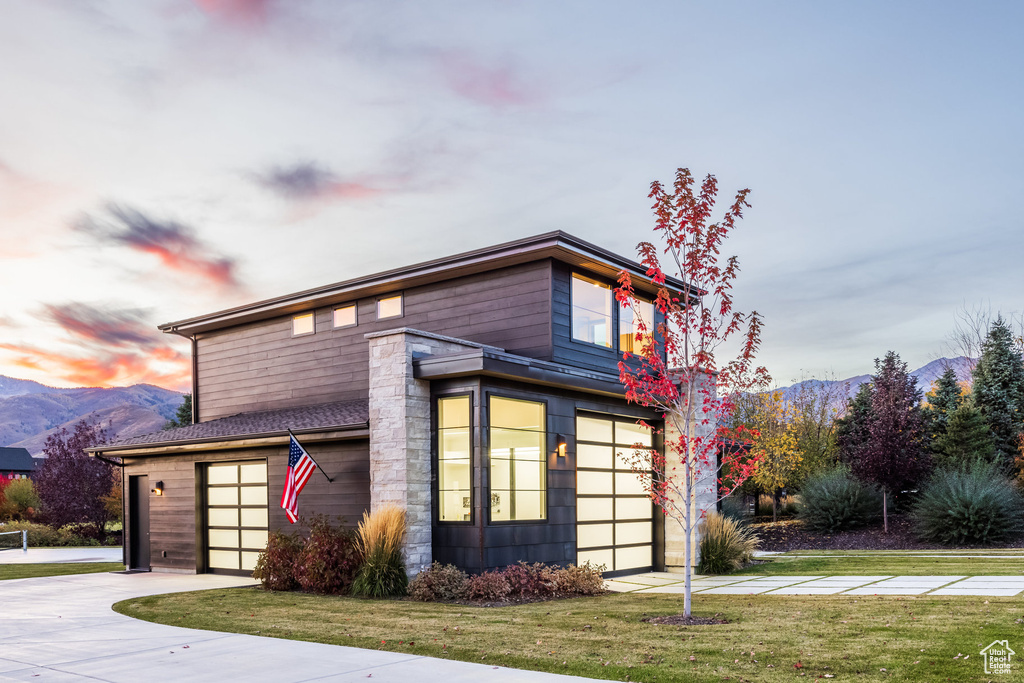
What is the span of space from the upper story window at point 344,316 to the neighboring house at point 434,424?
0.05m

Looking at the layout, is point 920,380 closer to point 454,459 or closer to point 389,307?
point 389,307

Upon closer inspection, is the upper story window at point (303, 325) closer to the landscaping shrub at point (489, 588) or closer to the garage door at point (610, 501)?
the garage door at point (610, 501)

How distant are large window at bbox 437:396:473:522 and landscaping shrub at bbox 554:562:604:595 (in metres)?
1.73

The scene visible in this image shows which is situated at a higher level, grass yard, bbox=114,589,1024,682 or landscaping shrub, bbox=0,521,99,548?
grass yard, bbox=114,589,1024,682

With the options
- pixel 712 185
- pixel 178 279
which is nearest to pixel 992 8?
pixel 712 185

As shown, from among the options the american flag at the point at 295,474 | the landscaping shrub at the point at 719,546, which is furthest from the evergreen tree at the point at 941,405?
the american flag at the point at 295,474

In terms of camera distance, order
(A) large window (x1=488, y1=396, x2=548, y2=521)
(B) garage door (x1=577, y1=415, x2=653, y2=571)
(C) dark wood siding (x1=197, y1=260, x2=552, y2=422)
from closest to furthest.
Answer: (A) large window (x1=488, y1=396, x2=548, y2=521) → (B) garage door (x1=577, y1=415, x2=653, y2=571) → (C) dark wood siding (x1=197, y1=260, x2=552, y2=422)

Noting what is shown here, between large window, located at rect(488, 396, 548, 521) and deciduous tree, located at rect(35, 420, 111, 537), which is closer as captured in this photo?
large window, located at rect(488, 396, 548, 521)

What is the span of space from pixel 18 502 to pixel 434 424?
2831 centimetres

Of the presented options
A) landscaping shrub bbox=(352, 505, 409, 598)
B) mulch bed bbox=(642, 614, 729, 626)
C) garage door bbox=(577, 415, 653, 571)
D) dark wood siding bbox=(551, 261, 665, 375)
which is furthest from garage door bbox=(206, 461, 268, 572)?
mulch bed bbox=(642, 614, 729, 626)

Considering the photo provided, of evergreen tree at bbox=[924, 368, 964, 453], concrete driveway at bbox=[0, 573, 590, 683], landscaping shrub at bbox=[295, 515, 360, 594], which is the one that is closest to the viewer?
concrete driveway at bbox=[0, 573, 590, 683]

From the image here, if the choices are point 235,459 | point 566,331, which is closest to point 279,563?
point 235,459

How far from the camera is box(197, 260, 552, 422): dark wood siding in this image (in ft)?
48.8

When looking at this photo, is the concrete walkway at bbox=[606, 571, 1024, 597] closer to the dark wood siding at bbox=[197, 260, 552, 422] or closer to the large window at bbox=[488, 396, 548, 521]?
the large window at bbox=[488, 396, 548, 521]
